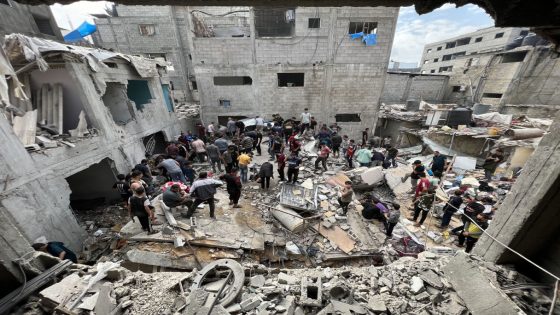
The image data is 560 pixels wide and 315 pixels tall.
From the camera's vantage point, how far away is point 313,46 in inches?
475

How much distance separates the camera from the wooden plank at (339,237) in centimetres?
543

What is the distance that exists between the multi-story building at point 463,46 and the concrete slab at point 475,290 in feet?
106

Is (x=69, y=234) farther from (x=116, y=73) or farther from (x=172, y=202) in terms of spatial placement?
(x=116, y=73)

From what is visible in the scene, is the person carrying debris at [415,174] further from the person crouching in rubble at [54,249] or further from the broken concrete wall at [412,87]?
the broken concrete wall at [412,87]

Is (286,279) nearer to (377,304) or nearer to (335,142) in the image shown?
(377,304)

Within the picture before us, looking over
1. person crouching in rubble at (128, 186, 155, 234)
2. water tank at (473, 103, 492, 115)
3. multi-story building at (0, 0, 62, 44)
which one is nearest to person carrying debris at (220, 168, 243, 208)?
person crouching in rubble at (128, 186, 155, 234)

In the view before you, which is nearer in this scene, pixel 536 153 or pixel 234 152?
pixel 536 153

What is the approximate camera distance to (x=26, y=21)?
9.76m

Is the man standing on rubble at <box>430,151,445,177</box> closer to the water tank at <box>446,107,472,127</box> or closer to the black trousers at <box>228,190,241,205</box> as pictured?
the water tank at <box>446,107,472,127</box>

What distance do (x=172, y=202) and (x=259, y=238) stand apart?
7.87ft

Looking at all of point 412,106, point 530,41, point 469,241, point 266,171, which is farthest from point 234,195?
point 530,41

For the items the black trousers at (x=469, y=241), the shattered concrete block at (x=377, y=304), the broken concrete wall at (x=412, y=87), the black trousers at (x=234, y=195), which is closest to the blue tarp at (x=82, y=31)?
the black trousers at (x=234, y=195)

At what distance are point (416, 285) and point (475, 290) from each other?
0.66 meters

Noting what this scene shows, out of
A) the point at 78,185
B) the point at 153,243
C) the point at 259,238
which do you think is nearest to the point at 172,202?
the point at 153,243
